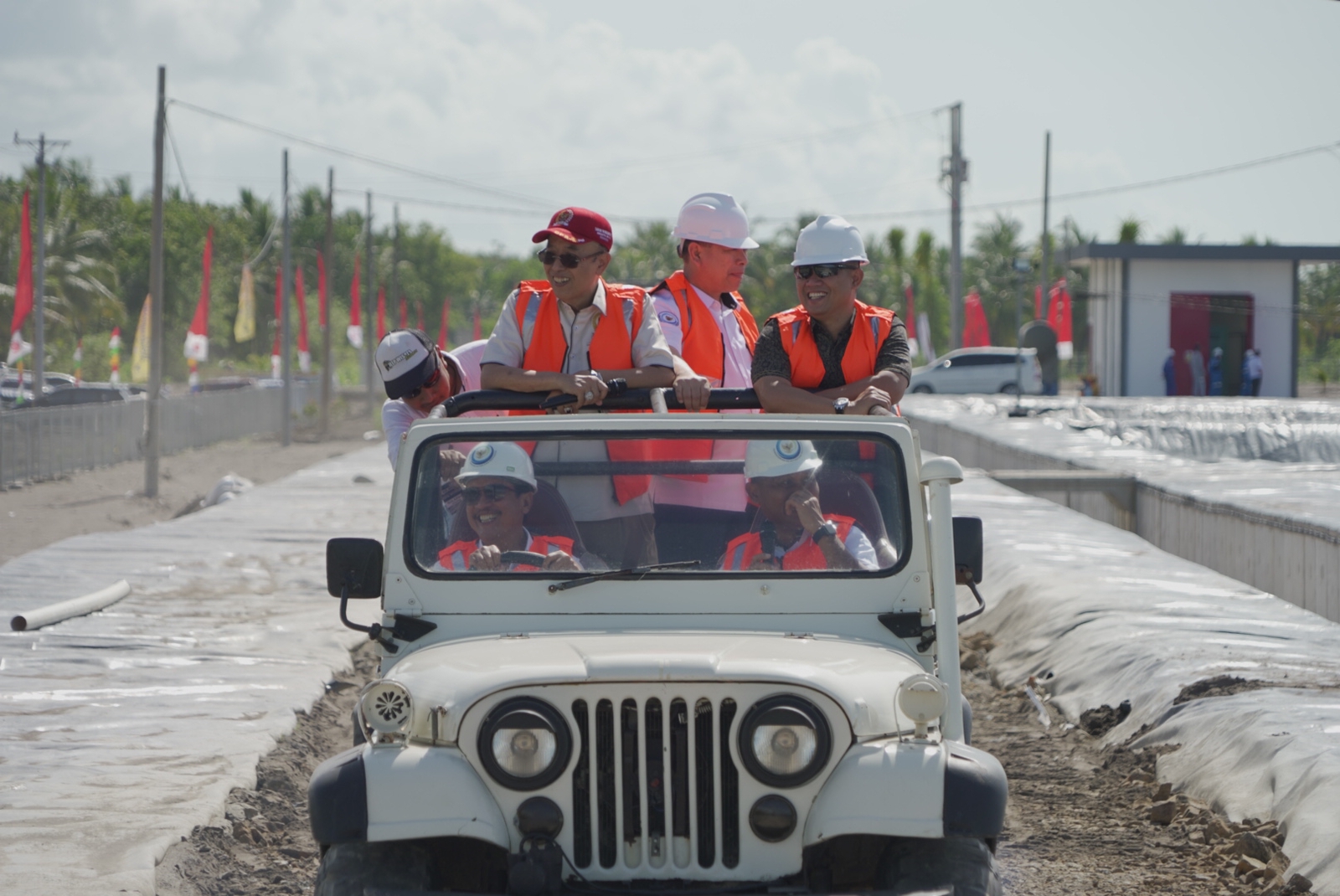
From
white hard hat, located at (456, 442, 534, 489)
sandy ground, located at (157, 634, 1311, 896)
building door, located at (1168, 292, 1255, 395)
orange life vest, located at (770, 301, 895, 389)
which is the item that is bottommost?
sandy ground, located at (157, 634, 1311, 896)

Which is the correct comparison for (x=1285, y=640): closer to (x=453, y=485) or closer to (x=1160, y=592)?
(x=1160, y=592)

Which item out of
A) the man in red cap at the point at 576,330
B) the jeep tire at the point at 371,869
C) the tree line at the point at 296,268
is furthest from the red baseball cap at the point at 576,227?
the tree line at the point at 296,268

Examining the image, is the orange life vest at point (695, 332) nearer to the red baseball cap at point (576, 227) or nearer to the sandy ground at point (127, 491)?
the red baseball cap at point (576, 227)

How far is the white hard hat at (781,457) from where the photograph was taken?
13.0 ft

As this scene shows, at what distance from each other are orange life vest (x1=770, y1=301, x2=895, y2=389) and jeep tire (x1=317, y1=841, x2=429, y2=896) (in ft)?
7.45

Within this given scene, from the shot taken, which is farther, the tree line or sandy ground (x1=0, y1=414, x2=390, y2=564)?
the tree line

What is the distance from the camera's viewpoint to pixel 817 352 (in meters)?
5.00

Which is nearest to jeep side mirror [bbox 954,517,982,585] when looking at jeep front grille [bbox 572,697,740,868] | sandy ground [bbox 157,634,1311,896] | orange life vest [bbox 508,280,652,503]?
jeep front grille [bbox 572,697,740,868]

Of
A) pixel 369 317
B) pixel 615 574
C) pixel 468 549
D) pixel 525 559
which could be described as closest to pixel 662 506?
pixel 615 574

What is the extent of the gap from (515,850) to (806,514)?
49.6 inches

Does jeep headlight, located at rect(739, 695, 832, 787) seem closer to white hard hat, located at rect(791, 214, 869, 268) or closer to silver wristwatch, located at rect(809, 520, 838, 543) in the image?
silver wristwatch, located at rect(809, 520, 838, 543)

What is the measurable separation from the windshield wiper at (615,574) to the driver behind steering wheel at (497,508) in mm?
147

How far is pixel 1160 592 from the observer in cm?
860

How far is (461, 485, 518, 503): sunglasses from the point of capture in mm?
3963
